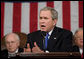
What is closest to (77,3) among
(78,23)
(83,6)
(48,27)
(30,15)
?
(83,6)

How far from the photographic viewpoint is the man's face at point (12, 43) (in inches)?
60.8

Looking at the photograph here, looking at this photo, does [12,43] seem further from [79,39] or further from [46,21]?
[79,39]

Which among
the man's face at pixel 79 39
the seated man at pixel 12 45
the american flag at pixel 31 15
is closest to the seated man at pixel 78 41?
the man's face at pixel 79 39

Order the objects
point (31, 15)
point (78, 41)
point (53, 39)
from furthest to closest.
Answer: point (31, 15), point (53, 39), point (78, 41)

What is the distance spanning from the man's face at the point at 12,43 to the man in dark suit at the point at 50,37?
0.35 ft

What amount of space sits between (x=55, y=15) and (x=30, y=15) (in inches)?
23.9

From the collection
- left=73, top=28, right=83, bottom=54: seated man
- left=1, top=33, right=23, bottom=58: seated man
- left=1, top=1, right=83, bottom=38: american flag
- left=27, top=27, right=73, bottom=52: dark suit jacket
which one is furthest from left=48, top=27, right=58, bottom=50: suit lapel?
left=1, top=1, right=83, bottom=38: american flag

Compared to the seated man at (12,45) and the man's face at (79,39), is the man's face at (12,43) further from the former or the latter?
the man's face at (79,39)

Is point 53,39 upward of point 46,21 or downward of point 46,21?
downward

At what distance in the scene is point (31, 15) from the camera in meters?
2.19

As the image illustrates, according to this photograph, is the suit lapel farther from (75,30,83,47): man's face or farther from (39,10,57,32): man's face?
(75,30,83,47): man's face

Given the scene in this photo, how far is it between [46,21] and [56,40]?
0.57ft

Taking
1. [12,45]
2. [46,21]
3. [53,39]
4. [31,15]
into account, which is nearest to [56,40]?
Answer: [53,39]

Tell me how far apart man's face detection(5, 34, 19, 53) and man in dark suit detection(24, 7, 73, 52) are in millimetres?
106
